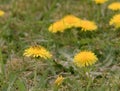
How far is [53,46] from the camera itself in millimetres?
2645

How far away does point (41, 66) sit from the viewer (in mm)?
2406

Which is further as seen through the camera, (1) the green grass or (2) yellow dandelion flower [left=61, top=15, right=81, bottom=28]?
(2) yellow dandelion flower [left=61, top=15, right=81, bottom=28]

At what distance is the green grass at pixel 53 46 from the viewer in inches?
85.5

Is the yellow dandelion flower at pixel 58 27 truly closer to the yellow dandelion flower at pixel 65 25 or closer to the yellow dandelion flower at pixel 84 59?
the yellow dandelion flower at pixel 65 25

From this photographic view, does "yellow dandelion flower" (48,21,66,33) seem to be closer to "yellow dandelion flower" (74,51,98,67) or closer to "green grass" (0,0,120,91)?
"green grass" (0,0,120,91)

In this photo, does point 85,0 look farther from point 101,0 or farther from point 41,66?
point 41,66

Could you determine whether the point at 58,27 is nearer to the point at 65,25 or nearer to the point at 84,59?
the point at 65,25

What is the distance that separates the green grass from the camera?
2172 millimetres

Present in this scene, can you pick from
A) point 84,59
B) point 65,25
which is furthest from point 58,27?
point 84,59

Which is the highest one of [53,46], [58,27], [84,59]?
[58,27]

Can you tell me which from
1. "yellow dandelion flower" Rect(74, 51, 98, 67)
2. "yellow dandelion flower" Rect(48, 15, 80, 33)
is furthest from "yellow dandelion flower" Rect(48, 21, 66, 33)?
"yellow dandelion flower" Rect(74, 51, 98, 67)

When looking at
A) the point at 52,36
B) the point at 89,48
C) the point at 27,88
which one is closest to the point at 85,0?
the point at 52,36

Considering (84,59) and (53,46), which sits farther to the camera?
(53,46)

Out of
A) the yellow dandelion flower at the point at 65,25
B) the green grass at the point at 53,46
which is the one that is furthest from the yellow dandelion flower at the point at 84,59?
the yellow dandelion flower at the point at 65,25
